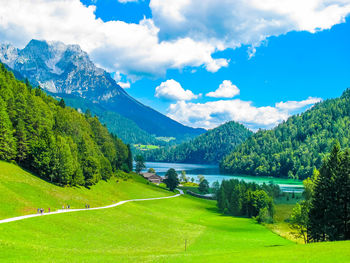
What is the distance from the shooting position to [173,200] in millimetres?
110688

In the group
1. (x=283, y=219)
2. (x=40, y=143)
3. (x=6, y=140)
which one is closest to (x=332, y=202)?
(x=283, y=219)

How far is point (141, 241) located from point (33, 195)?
2511 cm

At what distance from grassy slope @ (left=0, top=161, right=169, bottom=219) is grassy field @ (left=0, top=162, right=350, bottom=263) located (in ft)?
14.4

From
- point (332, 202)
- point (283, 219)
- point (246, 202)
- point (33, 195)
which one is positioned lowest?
point (283, 219)

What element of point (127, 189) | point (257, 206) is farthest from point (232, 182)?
point (127, 189)

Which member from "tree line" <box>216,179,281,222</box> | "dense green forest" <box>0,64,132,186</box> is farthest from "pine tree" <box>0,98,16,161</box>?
"tree line" <box>216,179,281,222</box>

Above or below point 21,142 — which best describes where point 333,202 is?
below

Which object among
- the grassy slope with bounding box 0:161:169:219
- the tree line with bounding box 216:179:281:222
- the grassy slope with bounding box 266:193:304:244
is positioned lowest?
the grassy slope with bounding box 266:193:304:244

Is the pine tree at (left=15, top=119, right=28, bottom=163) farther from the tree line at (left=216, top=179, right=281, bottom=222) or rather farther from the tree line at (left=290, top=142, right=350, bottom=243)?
the tree line at (left=216, top=179, right=281, bottom=222)

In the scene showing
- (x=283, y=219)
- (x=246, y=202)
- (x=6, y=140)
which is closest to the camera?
(x=6, y=140)

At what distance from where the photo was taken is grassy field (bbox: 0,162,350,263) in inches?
1163

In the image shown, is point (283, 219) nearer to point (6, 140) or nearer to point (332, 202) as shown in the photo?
point (332, 202)

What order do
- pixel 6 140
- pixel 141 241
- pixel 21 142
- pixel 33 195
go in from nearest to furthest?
pixel 141 241 → pixel 33 195 → pixel 6 140 → pixel 21 142

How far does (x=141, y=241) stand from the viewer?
49.4m
